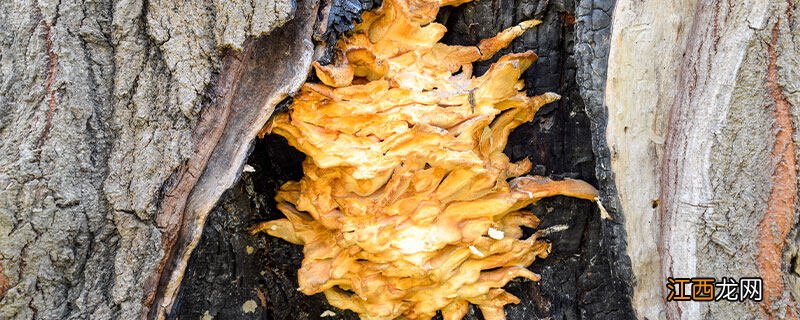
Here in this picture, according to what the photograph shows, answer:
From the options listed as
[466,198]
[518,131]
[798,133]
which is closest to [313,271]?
[466,198]

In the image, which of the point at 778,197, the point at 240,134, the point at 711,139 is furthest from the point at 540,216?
the point at 240,134

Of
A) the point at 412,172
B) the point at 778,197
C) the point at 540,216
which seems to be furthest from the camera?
the point at 540,216

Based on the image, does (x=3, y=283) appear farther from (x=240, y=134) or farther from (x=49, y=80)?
(x=240, y=134)

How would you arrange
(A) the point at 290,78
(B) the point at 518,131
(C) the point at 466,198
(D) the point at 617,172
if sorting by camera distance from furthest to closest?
1. (B) the point at 518,131
2. (C) the point at 466,198
3. (D) the point at 617,172
4. (A) the point at 290,78

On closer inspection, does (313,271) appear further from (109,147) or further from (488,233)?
(109,147)

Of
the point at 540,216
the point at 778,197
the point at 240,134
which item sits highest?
the point at 240,134

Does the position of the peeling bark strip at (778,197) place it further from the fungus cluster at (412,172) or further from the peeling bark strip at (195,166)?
the peeling bark strip at (195,166)

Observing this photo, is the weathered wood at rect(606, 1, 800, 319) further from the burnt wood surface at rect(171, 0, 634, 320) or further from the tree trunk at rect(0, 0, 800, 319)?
the burnt wood surface at rect(171, 0, 634, 320)

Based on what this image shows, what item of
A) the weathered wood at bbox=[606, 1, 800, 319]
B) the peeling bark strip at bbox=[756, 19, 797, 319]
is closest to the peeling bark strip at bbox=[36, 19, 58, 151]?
the weathered wood at bbox=[606, 1, 800, 319]
